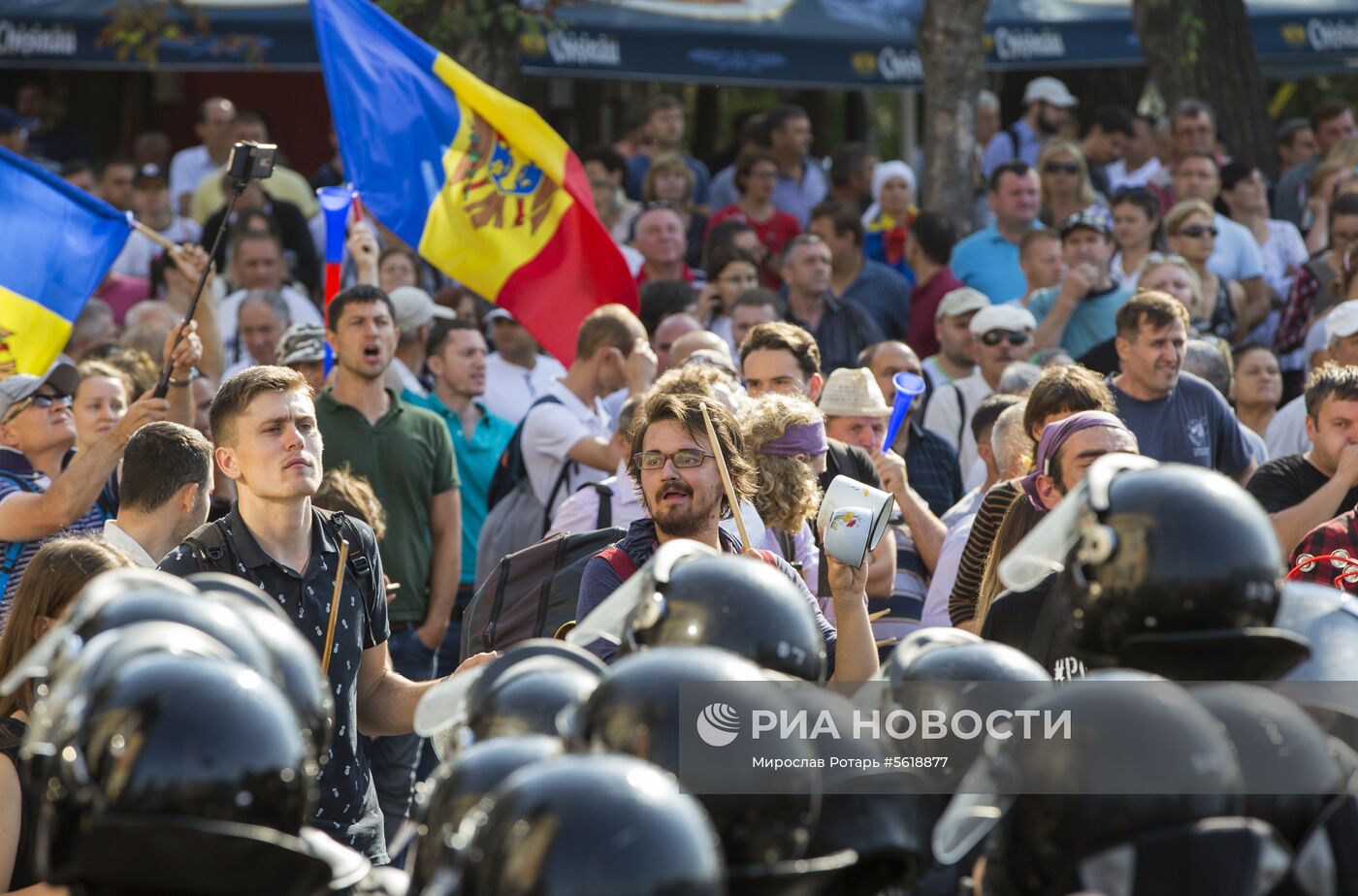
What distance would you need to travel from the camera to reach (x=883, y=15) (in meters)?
18.0

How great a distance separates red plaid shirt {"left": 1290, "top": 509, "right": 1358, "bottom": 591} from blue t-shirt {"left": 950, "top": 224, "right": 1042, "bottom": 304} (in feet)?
18.1

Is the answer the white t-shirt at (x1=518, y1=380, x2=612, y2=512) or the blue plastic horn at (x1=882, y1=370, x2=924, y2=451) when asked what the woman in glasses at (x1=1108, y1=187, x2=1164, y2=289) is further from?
the white t-shirt at (x1=518, y1=380, x2=612, y2=512)

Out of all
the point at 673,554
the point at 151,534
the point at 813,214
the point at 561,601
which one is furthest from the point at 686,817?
the point at 813,214

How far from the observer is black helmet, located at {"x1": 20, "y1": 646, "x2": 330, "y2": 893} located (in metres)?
2.72

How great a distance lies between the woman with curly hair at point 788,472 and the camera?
6.36 meters

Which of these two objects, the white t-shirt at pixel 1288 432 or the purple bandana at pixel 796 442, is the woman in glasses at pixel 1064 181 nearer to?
the white t-shirt at pixel 1288 432

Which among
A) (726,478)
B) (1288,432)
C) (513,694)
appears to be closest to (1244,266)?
(1288,432)

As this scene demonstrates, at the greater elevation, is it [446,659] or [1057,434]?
[1057,434]

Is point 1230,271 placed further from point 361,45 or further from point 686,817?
point 686,817

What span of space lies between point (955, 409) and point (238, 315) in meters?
3.93

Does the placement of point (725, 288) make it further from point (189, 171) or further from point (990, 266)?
point (189, 171)

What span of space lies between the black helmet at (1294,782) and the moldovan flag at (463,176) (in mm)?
6538

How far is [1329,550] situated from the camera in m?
6.12

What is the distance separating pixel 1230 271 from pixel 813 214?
9.02 ft
